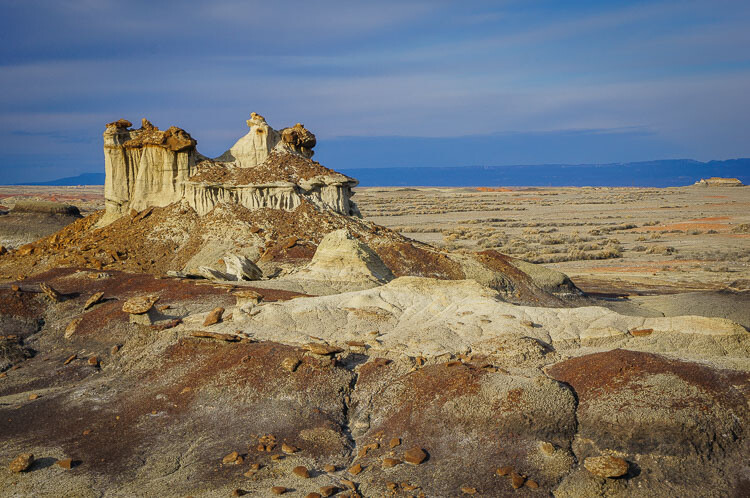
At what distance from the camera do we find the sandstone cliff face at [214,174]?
21.5 metres

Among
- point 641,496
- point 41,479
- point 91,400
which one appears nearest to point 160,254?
point 91,400

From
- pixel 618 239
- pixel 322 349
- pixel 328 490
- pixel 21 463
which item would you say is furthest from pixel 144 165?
pixel 618 239

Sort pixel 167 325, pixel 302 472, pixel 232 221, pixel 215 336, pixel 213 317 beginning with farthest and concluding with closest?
pixel 232 221 → pixel 167 325 → pixel 213 317 → pixel 215 336 → pixel 302 472

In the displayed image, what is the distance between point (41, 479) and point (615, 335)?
8.38m

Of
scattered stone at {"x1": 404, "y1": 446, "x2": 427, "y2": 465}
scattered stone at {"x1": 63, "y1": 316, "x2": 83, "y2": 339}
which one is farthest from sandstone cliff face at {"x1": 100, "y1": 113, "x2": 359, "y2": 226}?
scattered stone at {"x1": 404, "y1": 446, "x2": 427, "y2": 465}

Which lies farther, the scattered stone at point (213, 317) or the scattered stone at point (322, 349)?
the scattered stone at point (213, 317)

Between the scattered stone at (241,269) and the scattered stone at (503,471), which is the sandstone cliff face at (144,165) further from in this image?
the scattered stone at (503,471)

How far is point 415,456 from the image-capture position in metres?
7.60

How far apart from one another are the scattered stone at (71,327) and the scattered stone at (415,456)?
8394 millimetres

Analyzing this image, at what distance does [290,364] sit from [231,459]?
2.08 metres

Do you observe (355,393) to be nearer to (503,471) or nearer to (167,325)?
(503,471)

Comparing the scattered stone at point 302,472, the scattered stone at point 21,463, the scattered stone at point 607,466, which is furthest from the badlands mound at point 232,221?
the scattered stone at point 607,466

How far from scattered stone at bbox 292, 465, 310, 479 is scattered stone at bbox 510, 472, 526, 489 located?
2327mm

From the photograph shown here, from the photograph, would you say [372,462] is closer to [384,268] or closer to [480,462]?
[480,462]
